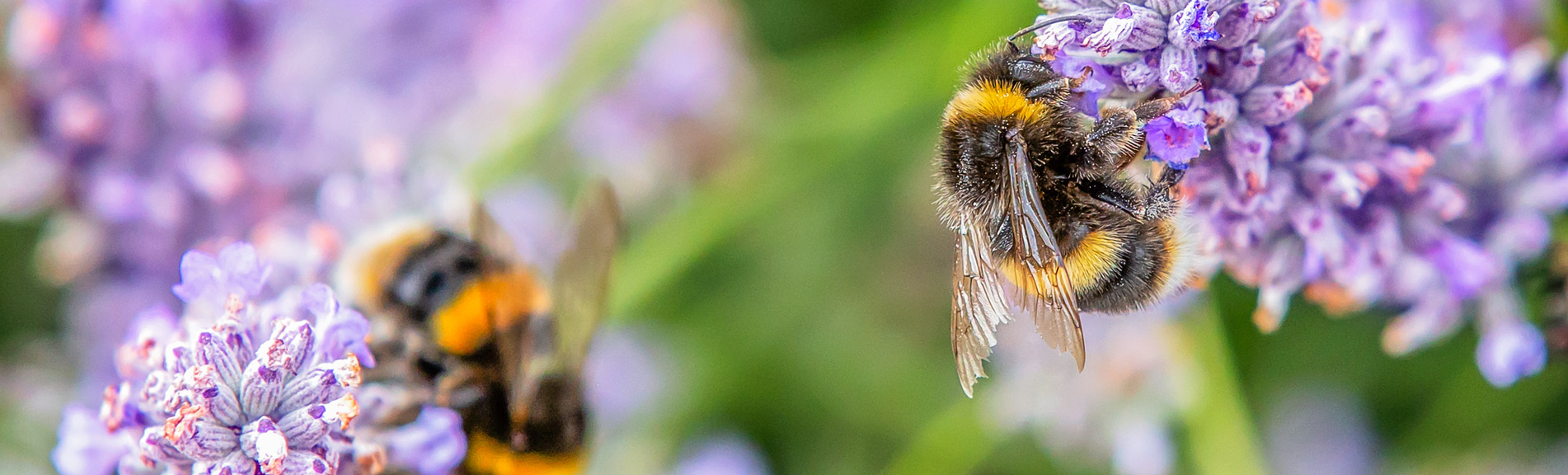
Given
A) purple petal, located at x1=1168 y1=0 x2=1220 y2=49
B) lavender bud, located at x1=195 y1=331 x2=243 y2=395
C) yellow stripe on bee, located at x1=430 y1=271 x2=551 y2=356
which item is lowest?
yellow stripe on bee, located at x1=430 y1=271 x2=551 y2=356

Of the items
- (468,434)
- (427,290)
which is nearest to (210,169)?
(427,290)

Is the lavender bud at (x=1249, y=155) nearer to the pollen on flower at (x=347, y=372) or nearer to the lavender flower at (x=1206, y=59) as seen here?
Result: the lavender flower at (x=1206, y=59)

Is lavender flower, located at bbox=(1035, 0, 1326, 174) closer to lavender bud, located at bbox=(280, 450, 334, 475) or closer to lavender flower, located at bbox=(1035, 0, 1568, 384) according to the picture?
lavender flower, located at bbox=(1035, 0, 1568, 384)

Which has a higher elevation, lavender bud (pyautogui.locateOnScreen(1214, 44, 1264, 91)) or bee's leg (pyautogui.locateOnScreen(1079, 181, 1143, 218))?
lavender bud (pyautogui.locateOnScreen(1214, 44, 1264, 91))

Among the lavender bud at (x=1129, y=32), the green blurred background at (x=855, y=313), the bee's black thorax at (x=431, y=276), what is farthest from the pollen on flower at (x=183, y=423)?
the green blurred background at (x=855, y=313)

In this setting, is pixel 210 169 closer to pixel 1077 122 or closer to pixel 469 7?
pixel 469 7

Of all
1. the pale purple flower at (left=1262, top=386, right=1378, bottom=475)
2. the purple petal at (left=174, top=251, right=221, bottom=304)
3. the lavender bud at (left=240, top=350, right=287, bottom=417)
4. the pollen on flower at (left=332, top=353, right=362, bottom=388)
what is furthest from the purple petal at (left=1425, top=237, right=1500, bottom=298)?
the purple petal at (left=174, top=251, right=221, bottom=304)
